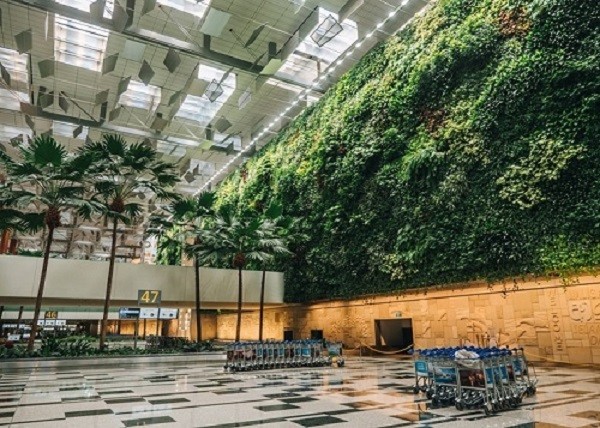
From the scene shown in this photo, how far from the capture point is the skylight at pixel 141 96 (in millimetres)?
20375

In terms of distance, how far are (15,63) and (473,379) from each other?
21.5m

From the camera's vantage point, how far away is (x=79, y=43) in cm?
1705

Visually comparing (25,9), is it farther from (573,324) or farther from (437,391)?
(573,324)

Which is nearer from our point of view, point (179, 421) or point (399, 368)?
point (179, 421)

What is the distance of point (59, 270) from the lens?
1581 centimetres

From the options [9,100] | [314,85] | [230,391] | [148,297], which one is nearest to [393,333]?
[148,297]

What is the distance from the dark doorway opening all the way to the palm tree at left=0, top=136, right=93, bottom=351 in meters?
11.8

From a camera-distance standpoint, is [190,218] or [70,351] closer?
[70,351]

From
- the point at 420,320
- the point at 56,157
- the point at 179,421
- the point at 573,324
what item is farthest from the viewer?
the point at 420,320

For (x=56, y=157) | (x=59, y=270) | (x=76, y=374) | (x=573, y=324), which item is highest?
(x=56, y=157)

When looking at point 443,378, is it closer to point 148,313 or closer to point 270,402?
point 270,402

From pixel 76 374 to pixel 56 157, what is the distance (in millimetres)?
6307

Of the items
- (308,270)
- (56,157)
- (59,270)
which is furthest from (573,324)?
(59,270)

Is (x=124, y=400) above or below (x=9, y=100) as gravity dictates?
below
